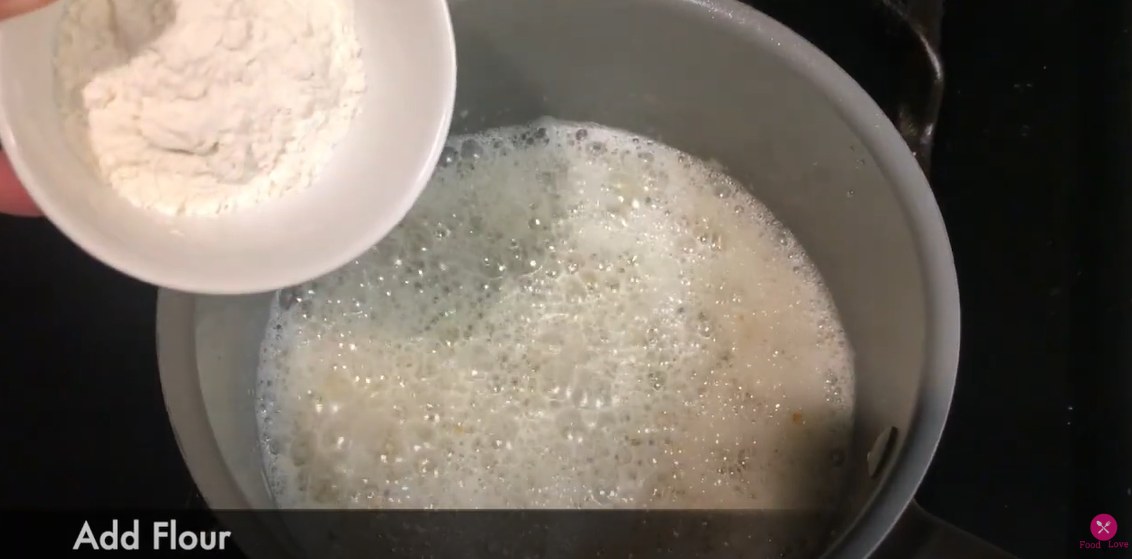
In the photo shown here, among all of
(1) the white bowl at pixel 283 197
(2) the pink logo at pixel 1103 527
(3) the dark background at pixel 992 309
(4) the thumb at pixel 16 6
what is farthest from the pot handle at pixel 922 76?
(4) the thumb at pixel 16 6

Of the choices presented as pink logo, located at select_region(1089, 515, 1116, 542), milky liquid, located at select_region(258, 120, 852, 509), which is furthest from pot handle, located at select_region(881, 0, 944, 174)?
pink logo, located at select_region(1089, 515, 1116, 542)

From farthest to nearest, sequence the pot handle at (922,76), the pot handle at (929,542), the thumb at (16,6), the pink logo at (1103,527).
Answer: the pot handle at (922,76) → the pink logo at (1103,527) → the pot handle at (929,542) → the thumb at (16,6)

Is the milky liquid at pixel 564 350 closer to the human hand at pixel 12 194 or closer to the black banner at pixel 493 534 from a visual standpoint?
the black banner at pixel 493 534

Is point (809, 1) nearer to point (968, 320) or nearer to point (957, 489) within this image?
point (968, 320)

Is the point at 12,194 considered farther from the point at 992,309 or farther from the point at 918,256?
the point at 992,309

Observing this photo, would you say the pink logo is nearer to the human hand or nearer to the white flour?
the white flour

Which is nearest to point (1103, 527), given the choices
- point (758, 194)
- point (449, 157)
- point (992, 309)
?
point (992, 309)
